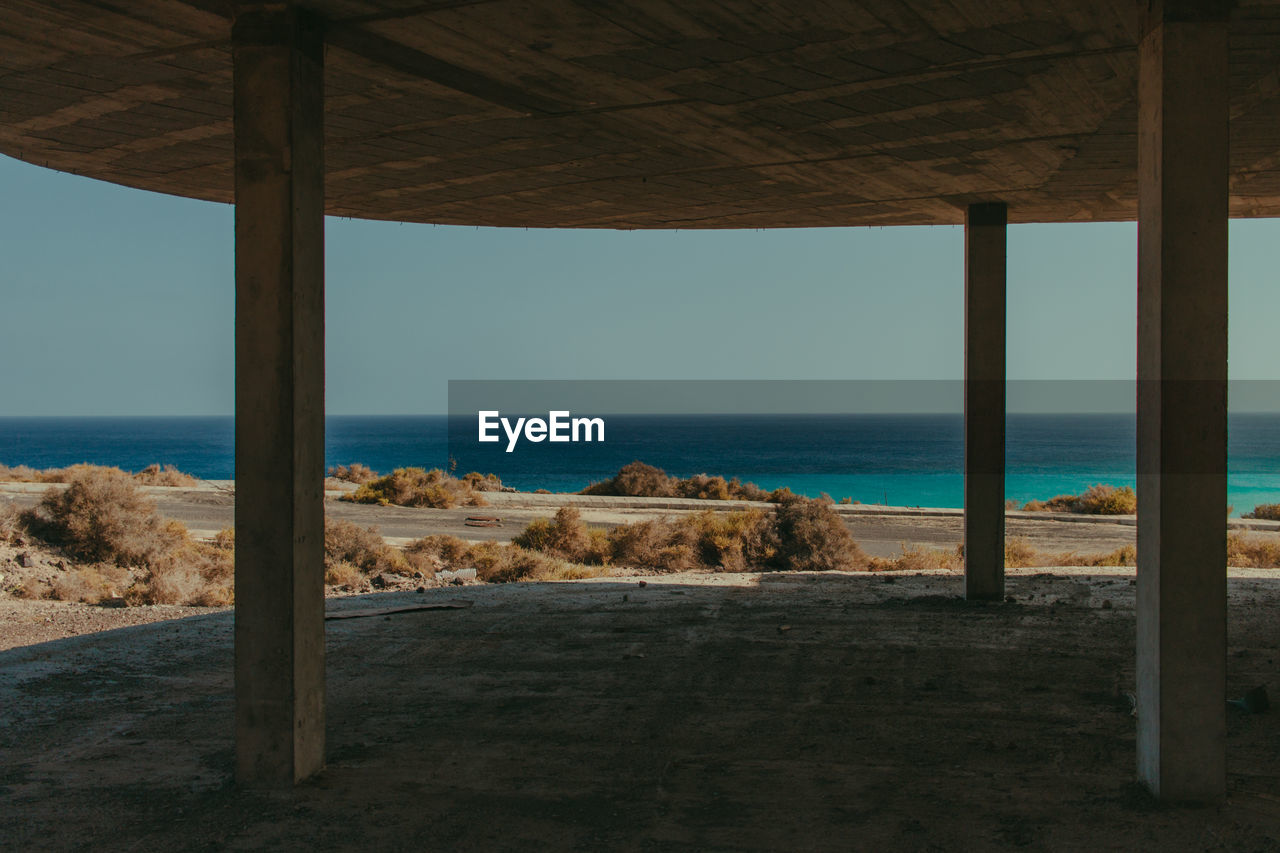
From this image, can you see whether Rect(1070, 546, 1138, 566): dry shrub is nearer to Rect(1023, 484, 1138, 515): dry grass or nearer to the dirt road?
the dirt road

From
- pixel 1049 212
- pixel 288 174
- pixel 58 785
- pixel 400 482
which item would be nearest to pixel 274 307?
pixel 288 174

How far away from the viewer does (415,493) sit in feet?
125

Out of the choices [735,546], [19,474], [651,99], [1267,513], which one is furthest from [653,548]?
[19,474]

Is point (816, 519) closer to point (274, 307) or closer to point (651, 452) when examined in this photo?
point (274, 307)

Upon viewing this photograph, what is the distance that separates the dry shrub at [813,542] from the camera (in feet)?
69.3

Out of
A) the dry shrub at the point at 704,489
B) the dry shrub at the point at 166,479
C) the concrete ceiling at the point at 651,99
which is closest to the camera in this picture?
the concrete ceiling at the point at 651,99

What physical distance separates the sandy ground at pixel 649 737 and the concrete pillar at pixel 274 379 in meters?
0.66

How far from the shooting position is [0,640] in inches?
464

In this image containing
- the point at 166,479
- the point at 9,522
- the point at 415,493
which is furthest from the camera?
the point at 166,479

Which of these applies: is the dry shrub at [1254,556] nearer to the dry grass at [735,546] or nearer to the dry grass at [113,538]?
the dry grass at [735,546]

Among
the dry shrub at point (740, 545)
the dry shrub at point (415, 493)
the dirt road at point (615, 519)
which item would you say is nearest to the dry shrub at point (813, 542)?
the dry shrub at point (740, 545)

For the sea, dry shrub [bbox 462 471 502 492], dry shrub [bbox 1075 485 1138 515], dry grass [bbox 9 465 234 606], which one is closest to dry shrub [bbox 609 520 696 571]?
dry grass [bbox 9 465 234 606]

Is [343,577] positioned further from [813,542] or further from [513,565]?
[813,542]

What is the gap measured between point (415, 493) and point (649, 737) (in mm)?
31590
